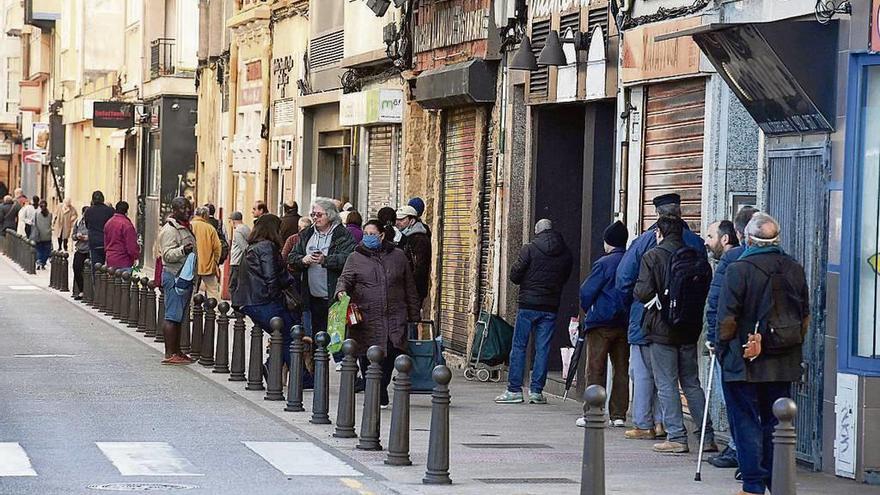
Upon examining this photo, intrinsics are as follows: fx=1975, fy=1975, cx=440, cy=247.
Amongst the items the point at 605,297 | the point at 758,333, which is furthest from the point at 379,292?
the point at 758,333

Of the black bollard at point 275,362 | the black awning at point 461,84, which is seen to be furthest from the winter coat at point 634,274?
the black awning at point 461,84

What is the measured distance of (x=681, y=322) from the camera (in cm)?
1377

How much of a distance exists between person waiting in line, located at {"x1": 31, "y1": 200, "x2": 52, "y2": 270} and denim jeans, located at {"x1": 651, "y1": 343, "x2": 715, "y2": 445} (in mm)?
30752

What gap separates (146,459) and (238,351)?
248 inches

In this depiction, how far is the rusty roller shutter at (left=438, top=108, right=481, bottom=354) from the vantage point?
2273 centimetres

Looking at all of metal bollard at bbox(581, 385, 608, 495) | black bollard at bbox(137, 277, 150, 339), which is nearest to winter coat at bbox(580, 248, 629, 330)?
metal bollard at bbox(581, 385, 608, 495)

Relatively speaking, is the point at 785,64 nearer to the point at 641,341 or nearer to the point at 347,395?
the point at 641,341

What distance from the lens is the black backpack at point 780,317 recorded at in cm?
1118

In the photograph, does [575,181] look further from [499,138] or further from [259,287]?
[259,287]

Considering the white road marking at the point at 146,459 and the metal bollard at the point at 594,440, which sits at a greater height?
the metal bollard at the point at 594,440

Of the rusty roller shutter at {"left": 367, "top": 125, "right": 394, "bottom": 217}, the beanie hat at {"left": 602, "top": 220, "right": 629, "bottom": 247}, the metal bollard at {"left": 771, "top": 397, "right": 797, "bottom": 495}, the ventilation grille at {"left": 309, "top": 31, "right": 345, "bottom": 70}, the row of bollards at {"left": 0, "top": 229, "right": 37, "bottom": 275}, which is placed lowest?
the row of bollards at {"left": 0, "top": 229, "right": 37, "bottom": 275}

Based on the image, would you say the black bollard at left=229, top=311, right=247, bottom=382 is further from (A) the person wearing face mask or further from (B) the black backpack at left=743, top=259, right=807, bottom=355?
(B) the black backpack at left=743, top=259, right=807, bottom=355

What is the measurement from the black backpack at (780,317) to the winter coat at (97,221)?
22970 millimetres

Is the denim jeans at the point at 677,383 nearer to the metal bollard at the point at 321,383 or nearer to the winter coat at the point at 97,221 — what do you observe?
the metal bollard at the point at 321,383
